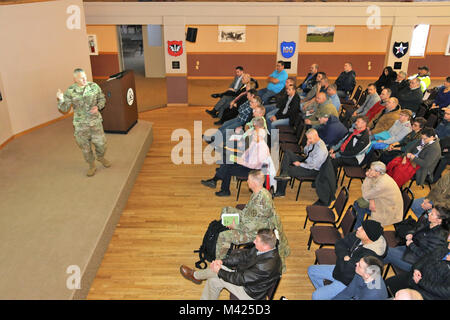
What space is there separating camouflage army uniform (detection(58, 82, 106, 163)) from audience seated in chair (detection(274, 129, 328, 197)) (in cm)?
315

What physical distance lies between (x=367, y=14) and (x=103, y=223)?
31.8 feet

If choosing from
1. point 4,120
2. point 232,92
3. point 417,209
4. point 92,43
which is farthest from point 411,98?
point 92,43

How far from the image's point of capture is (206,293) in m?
4.34

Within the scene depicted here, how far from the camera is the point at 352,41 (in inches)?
551

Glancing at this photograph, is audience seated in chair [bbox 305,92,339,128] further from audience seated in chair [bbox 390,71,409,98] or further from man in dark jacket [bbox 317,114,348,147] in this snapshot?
audience seated in chair [bbox 390,71,409,98]

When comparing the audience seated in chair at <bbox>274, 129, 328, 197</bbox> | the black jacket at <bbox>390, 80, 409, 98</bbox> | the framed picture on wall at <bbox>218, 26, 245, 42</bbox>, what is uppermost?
the framed picture on wall at <bbox>218, 26, 245, 42</bbox>

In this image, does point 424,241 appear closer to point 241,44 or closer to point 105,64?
point 241,44

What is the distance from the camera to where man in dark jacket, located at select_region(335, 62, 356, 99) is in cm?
1040

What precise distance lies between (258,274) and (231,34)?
11683 mm

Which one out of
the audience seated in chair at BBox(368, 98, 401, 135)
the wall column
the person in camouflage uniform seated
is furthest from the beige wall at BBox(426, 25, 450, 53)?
the person in camouflage uniform seated

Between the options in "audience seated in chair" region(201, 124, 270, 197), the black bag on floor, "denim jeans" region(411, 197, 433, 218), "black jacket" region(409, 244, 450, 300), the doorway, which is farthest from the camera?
the doorway

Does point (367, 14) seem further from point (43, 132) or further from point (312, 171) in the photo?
point (43, 132)

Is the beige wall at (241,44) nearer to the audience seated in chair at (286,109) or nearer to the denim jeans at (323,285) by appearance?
the audience seated in chair at (286,109)

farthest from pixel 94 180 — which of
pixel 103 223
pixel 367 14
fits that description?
pixel 367 14
